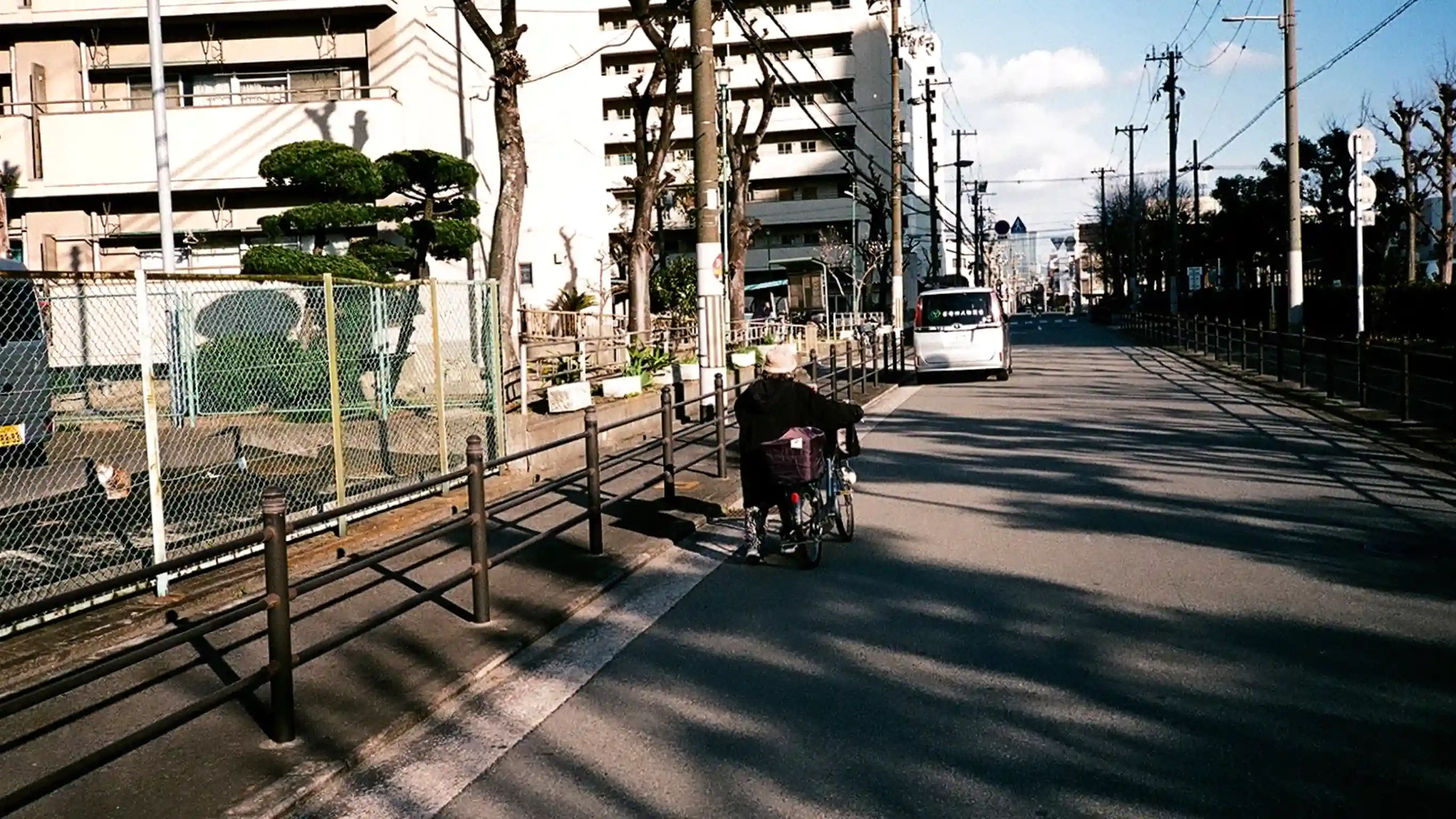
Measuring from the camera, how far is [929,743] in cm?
530

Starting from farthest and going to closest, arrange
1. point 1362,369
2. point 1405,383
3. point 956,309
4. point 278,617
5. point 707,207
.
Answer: point 956,309, point 1362,369, point 707,207, point 1405,383, point 278,617

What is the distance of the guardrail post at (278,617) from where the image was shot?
528cm

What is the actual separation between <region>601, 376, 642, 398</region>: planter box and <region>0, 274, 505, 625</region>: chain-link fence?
6.33 metres

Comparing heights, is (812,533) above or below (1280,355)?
below

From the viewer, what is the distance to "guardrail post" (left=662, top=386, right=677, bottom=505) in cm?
1112

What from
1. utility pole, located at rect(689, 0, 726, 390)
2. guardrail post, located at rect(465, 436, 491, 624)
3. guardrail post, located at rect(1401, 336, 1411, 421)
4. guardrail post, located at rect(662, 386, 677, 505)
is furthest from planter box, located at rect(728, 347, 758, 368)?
guardrail post, located at rect(465, 436, 491, 624)

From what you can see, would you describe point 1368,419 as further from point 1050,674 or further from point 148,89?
point 148,89

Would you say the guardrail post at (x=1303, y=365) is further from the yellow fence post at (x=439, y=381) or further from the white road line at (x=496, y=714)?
the white road line at (x=496, y=714)

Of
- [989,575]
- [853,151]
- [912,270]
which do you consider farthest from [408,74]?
[912,270]

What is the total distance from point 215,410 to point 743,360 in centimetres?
1725

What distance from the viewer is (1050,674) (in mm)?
6215

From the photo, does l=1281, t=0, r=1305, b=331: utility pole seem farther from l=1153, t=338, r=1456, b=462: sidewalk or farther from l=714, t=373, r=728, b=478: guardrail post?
l=714, t=373, r=728, b=478: guardrail post

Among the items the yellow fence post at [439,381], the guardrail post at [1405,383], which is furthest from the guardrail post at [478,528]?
the guardrail post at [1405,383]

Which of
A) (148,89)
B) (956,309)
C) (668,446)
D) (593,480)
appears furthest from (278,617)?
(148,89)
